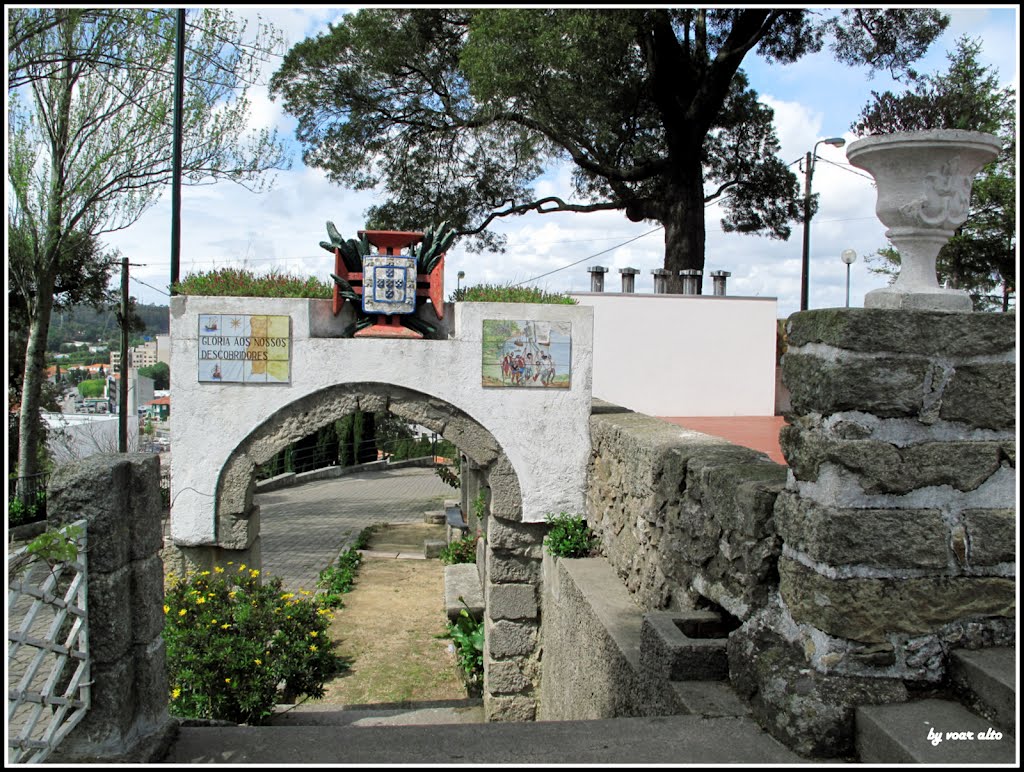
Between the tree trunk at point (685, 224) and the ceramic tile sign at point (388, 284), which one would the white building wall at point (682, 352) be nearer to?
the tree trunk at point (685, 224)

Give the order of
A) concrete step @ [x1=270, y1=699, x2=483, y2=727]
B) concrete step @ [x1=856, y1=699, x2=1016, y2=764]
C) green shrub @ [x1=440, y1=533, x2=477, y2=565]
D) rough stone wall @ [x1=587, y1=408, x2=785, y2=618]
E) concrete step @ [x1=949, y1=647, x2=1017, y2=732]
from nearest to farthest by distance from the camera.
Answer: concrete step @ [x1=856, y1=699, x2=1016, y2=764], concrete step @ [x1=949, y1=647, x2=1017, y2=732], rough stone wall @ [x1=587, y1=408, x2=785, y2=618], concrete step @ [x1=270, y1=699, x2=483, y2=727], green shrub @ [x1=440, y1=533, x2=477, y2=565]

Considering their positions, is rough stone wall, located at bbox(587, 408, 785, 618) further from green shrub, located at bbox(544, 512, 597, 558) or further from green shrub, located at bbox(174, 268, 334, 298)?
green shrub, located at bbox(174, 268, 334, 298)

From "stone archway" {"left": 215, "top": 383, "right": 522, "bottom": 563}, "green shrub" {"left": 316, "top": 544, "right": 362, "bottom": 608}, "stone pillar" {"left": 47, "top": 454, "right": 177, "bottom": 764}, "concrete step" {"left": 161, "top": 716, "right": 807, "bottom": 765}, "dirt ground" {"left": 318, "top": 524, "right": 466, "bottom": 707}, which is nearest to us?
"stone pillar" {"left": 47, "top": 454, "right": 177, "bottom": 764}

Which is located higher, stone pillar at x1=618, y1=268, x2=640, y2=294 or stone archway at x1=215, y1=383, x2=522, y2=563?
stone pillar at x1=618, y1=268, x2=640, y2=294

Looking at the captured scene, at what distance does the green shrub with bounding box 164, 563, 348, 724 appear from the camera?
5586mm

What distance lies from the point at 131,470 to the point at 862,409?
2354mm

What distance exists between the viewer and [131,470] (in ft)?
8.65

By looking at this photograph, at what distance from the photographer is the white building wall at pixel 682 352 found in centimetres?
1223

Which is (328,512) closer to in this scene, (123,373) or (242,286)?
(123,373)

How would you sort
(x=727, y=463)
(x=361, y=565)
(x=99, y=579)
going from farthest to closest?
(x=361, y=565) < (x=727, y=463) < (x=99, y=579)

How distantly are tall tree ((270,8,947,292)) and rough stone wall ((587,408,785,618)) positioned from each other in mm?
8454

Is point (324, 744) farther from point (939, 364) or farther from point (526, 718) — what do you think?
point (526, 718)

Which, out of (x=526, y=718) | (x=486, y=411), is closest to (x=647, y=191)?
(x=486, y=411)

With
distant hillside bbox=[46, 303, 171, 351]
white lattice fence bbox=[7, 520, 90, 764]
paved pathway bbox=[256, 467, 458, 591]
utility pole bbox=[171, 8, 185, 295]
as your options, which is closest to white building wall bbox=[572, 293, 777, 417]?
paved pathway bbox=[256, 467, 458, 591]
